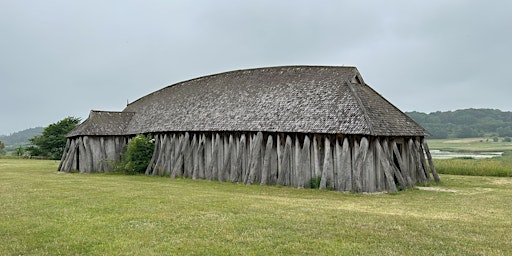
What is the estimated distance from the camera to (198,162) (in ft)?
80.8

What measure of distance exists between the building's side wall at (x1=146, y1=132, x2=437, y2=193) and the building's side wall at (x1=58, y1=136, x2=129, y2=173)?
5174mm

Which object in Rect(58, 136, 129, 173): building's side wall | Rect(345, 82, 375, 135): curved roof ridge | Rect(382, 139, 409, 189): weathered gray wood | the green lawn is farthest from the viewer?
the green lawn

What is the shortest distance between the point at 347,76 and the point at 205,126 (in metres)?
8.31

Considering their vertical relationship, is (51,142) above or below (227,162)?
above

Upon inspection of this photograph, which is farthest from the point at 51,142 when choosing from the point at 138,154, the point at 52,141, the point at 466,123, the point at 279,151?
the point at 466,123

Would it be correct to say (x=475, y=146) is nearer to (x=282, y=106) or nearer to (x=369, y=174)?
(x=282, y=106)

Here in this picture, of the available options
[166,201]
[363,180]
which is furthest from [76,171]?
[363,180]

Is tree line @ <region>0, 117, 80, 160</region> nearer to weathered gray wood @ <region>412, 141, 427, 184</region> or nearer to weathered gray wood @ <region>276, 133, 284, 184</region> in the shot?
weathered gray wood @ <region>276, 133, 284, 184</region>

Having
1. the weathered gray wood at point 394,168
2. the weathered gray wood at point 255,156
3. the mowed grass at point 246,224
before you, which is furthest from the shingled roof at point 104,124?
the weathered gray wood at point 394,168

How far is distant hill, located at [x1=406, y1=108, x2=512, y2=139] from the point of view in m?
94.1

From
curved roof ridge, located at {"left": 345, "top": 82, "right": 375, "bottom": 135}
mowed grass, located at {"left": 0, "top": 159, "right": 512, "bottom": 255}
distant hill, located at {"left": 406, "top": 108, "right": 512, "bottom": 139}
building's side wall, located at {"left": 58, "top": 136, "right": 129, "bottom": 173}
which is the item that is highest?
distant hill, located at {"left": 406, "top": 108, "right": 512, "bottom": 139}

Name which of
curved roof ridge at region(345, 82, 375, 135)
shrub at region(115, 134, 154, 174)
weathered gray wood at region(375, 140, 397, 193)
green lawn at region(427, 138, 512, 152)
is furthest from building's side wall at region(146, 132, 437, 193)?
green lawn at region(427, 138, 512, 152)

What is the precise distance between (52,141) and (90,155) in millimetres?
24764

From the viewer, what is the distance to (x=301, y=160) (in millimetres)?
19906
